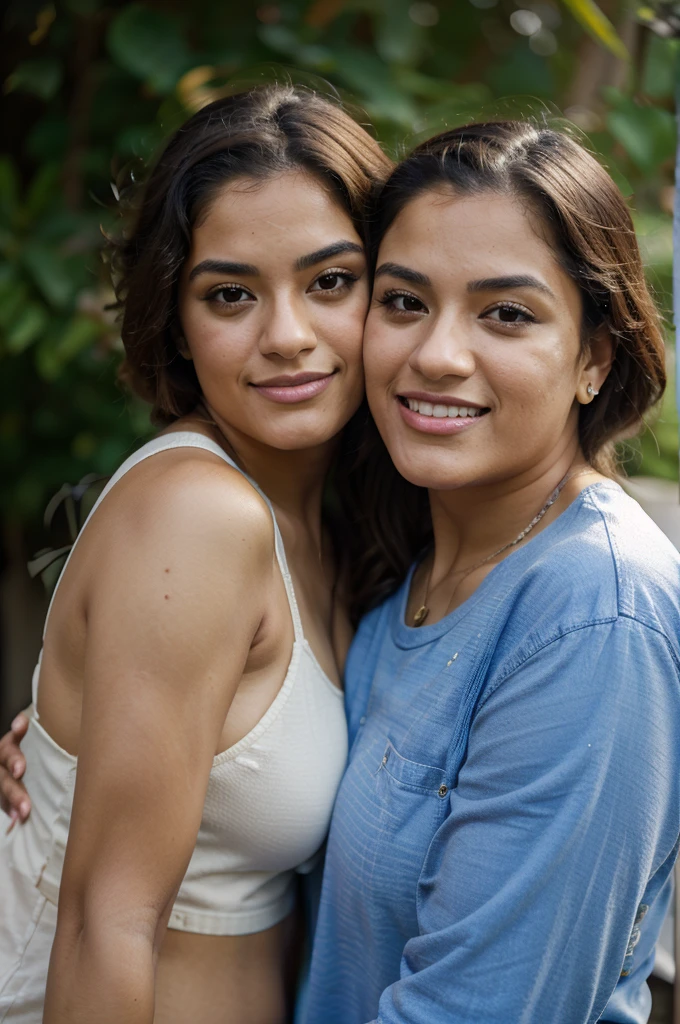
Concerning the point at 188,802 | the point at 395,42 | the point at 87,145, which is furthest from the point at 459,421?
the point at 87,145

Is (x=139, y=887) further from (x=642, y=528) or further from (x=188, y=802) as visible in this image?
(x=642, y=528)

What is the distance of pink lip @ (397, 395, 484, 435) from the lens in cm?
158

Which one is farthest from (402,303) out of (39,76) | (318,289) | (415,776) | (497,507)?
(39,76)

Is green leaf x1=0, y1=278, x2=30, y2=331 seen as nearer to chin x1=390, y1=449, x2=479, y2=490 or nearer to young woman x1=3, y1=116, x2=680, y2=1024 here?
young woman x1=3, y1=116, x2=680, y2=1024

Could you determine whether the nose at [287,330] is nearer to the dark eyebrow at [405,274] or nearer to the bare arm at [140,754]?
the dark eyebrow at [405,274]

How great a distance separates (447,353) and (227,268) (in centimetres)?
40

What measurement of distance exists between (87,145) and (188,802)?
2335 millimetres

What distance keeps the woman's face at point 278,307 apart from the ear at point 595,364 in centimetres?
Answer: 38

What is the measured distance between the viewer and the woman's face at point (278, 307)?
1.63m

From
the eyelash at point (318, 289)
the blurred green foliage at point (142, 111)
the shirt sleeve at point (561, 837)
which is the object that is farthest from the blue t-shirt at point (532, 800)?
the blurred green foliage at point (142, 111)

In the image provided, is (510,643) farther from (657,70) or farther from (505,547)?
(657,70)

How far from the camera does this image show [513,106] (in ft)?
9.66

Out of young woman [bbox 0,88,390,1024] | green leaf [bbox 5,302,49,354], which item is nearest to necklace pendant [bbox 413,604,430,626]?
young woman [bbox 0,88,390,1024]

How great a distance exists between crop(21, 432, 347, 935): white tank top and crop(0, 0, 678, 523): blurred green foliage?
49.0 inches
